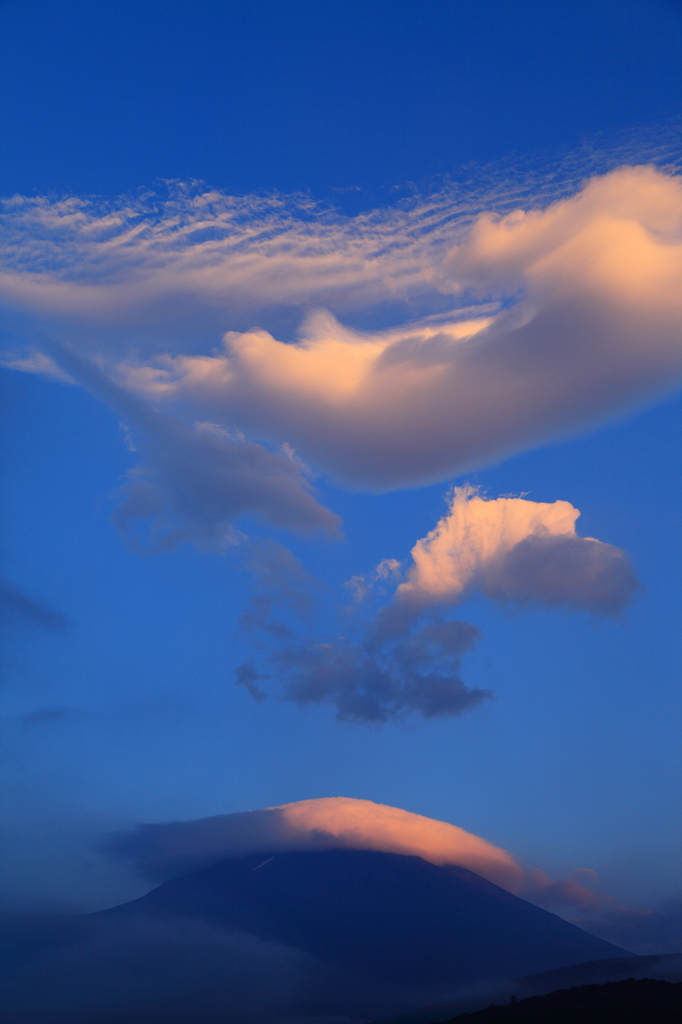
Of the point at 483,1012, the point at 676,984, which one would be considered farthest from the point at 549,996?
the point at 676,984

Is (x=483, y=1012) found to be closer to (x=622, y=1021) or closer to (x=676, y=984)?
(x=622, y=1021)

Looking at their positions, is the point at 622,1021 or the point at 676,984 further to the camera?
the point at 676,984

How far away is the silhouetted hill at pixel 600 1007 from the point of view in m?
148

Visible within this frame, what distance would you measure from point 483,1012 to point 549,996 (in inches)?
665

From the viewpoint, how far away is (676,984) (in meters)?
166

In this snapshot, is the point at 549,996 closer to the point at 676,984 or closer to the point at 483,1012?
the point at 483,1012

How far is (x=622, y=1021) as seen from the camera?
486 ft

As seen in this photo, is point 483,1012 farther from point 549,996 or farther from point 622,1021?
point 622,1021

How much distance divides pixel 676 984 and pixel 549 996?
1196 inches

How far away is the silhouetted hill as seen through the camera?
148 metres

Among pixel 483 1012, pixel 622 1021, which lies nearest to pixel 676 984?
pixel 622 1021

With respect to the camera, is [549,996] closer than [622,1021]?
No

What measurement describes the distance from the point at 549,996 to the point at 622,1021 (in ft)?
67.5

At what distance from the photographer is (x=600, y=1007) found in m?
155
